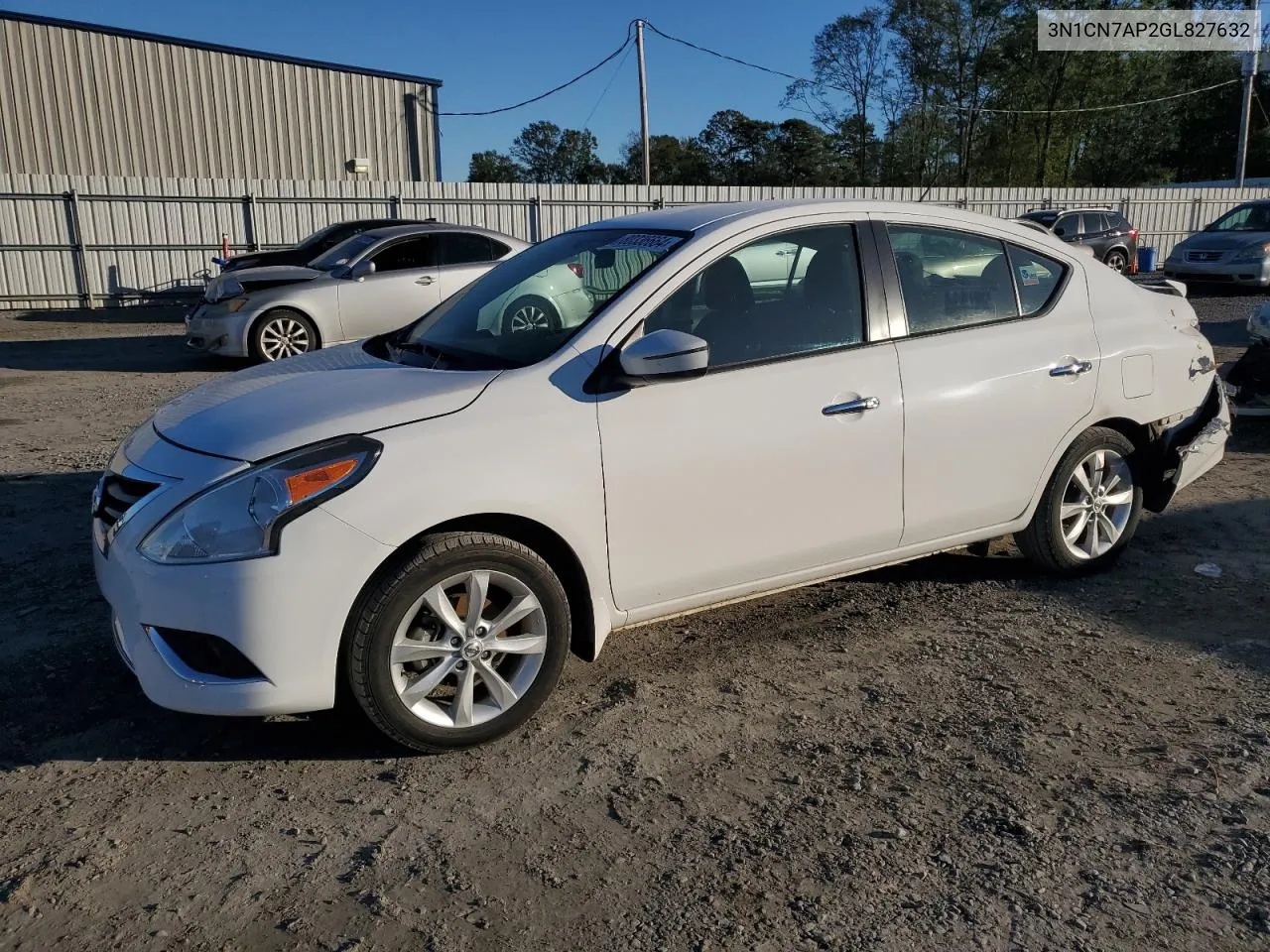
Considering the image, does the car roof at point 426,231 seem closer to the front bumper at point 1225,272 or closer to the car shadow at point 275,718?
the car shadow at point 275,718

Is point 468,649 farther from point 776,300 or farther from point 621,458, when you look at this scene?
point 776,300

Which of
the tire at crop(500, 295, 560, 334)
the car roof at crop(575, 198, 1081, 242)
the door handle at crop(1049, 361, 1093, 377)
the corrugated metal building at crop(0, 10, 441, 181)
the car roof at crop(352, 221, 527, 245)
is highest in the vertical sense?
the corrugated metal building at crop(0, 10, 441, 181)

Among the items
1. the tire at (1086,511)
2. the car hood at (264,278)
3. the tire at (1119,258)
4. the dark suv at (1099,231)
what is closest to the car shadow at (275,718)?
the tire at (1086,511)

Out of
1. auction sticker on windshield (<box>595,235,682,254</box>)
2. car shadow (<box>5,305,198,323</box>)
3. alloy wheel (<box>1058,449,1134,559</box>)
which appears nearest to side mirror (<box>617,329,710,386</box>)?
auction sticker on windshield (<box>595,235,682,254</box>)

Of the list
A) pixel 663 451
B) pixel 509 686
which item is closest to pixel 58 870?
pixel 509 686

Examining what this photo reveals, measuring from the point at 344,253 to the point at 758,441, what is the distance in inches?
386

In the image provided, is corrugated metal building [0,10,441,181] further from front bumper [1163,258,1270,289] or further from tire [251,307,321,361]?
front bumper [1163,258,1270,289]

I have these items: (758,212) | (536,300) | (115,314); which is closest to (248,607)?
(536,300)

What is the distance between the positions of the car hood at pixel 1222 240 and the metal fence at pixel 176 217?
194 inches

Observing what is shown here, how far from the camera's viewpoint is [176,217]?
63.0ft

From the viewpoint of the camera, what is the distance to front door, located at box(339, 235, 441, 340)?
37.4ft

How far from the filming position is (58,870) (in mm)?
2678

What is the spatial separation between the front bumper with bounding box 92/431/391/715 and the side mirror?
0.99 m

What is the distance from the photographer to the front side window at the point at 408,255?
11.8m
